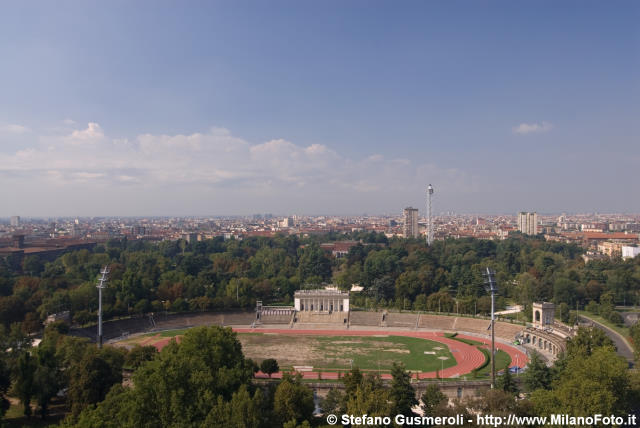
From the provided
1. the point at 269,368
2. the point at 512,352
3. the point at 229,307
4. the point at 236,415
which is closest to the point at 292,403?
the point at 236,415

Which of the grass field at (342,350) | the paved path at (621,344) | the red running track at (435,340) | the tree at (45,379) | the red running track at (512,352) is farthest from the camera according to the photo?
the red running track at (512,352)

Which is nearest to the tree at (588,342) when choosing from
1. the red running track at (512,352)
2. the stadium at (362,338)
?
the stadium at (362,338)

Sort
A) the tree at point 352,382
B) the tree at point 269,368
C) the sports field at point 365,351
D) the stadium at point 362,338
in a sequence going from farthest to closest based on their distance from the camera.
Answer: the stadium at point 362,338 → the sports field at point 365,351 → the tree at point 269,368 → the tree at point 352,382

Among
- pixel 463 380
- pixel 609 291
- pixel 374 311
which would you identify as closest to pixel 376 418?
pixel 463 380

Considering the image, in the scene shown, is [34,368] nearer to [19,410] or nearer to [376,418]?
[19,410]

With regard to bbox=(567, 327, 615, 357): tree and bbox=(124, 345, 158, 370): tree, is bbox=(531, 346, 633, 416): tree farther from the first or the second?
bbox=(124, 345, 158, 370): tree

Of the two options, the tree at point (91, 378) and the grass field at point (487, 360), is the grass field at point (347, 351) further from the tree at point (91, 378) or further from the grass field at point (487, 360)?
the tree at point (91, 378)
